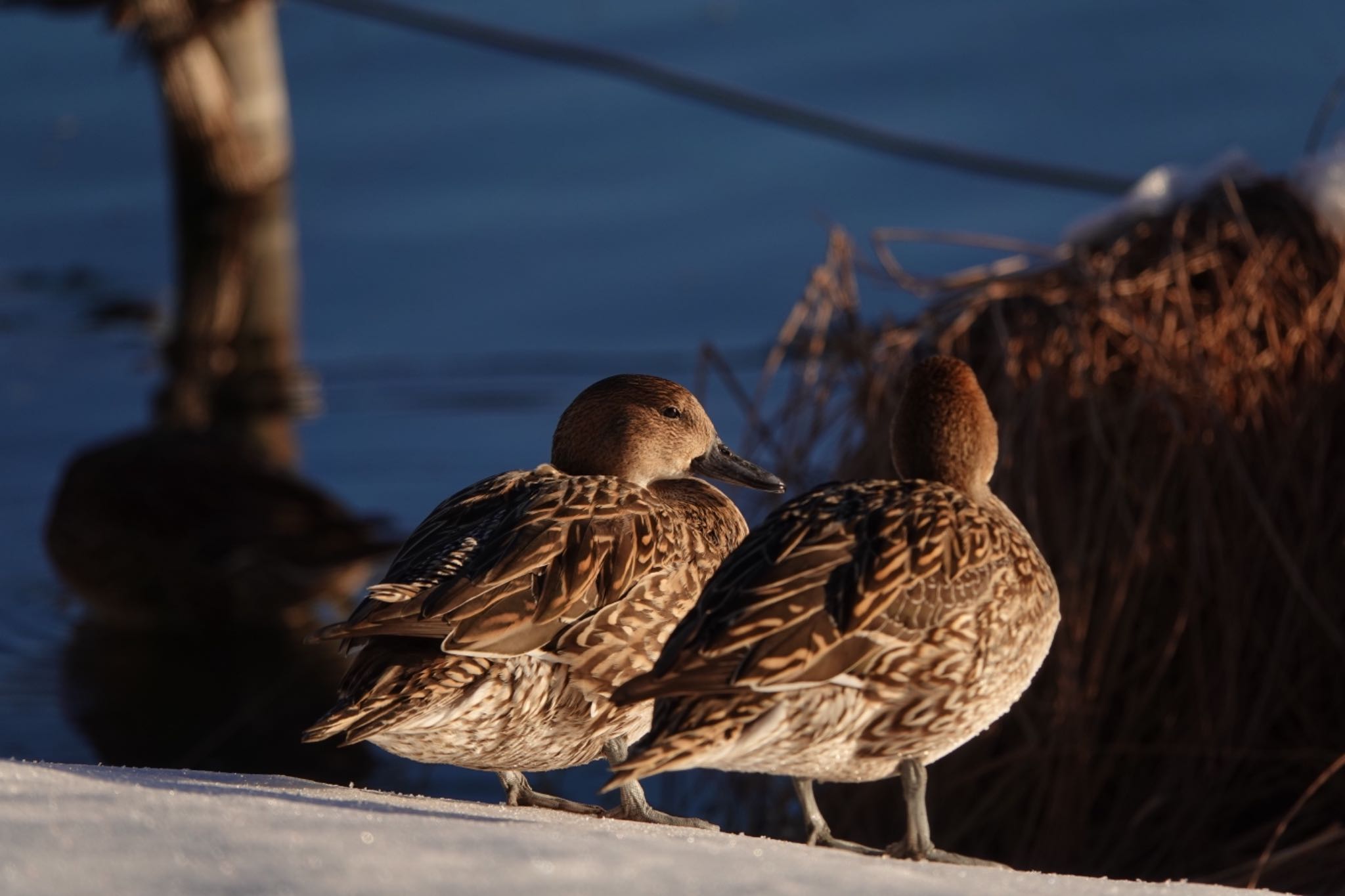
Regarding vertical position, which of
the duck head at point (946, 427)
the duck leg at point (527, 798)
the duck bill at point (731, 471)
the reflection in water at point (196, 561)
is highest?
the duck head at point (946, 427)

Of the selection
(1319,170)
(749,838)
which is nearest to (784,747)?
(749,838)

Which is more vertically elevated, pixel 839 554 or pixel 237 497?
pixel 839 554

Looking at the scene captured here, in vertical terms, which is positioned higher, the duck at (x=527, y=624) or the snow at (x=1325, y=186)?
the snow at (x=1325, y=186)

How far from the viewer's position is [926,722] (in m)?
2.50

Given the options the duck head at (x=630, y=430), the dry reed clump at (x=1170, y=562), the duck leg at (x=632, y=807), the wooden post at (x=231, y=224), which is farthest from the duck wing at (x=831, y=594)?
the wooden post at (x=231, y=224)

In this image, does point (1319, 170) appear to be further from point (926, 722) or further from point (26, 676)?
point (26, 676)

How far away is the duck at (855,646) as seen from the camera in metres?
2.33

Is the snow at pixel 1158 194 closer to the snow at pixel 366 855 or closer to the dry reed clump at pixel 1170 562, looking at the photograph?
the dry reed clump at pixel 1170 562

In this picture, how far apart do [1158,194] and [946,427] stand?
1.70m

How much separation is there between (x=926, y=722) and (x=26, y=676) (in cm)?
363

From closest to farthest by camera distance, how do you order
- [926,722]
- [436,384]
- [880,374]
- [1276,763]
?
1. [926,722]
2. [1276,763]
3. [880,374]
4. [436,384]

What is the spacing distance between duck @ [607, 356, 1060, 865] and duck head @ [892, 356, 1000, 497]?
54 mm

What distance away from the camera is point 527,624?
2561mm

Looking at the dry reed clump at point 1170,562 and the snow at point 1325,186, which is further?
the snow at point 1325,186
